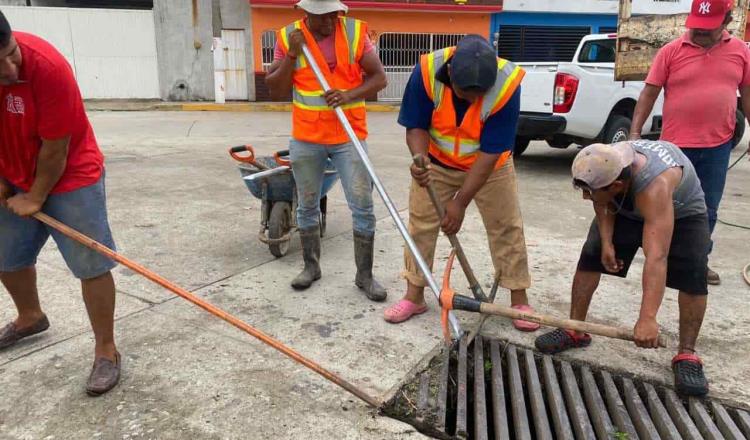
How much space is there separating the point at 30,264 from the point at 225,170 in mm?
4701

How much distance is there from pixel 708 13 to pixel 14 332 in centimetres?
397

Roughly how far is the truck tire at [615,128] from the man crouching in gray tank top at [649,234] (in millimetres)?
4871

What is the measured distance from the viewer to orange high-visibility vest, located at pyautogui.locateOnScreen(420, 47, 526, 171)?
2851 millimetres

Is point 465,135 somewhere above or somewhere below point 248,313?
above

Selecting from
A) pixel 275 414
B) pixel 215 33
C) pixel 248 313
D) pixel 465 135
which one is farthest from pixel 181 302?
pixel 215 33

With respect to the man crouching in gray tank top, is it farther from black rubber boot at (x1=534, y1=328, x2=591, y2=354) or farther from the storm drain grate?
the storm drain grate

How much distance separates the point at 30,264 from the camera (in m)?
2.79

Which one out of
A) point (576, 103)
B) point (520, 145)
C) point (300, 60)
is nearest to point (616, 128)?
point (576, 103)

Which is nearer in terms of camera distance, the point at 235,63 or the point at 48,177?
the point at 48,177

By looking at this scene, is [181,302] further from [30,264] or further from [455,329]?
[455,329]

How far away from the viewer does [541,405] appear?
2.57 meters

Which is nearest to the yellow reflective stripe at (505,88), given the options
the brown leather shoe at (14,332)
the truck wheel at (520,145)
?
the brown leather shoe at (14,332)

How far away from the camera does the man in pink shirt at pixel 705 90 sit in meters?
3.38

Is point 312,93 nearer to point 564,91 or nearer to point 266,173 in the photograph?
point 266,173
